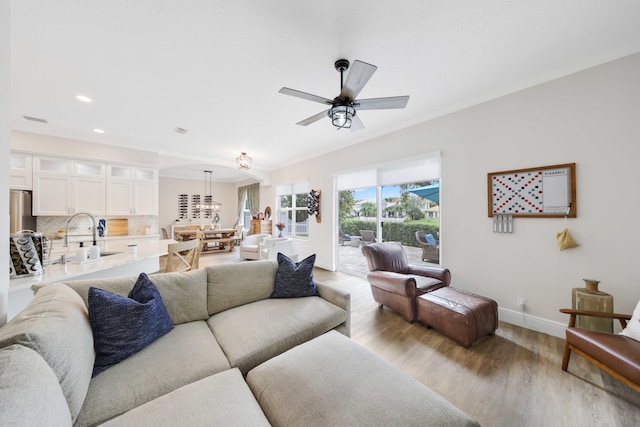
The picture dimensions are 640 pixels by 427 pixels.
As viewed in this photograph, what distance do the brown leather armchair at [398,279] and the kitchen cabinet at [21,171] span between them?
221 inches

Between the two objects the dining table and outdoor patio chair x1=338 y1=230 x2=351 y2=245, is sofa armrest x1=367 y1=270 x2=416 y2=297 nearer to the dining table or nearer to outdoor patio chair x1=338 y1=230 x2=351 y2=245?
outdoor patio chair x1=338 y1=230 x2=351 y2=245

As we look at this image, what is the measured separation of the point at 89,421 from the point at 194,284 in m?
0.99

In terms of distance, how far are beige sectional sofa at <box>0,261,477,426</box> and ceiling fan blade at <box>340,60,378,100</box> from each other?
1959mm

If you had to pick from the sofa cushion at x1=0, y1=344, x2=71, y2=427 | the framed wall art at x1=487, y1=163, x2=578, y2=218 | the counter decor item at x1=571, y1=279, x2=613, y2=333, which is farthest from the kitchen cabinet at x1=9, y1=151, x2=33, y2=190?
the counter decor item at x1=571, y1=279, x2=613, y2=333

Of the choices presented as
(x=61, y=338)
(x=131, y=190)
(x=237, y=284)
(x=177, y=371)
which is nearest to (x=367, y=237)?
(x=237, y=284)

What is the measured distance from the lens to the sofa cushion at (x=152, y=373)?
101 centimetres

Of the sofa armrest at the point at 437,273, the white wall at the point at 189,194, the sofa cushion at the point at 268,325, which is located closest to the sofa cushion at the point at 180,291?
the sofa cushion at the point at 268,325

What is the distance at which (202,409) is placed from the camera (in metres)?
0.96

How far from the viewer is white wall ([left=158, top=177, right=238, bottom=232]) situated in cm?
775

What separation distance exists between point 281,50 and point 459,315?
3.00 metres

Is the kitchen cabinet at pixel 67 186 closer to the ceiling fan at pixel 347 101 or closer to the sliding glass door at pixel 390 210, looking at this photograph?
the ceiling fan at pixel 347 101

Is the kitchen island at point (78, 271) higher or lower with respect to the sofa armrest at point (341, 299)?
higher

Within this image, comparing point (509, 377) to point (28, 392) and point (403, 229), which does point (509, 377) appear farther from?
point (28, 392)

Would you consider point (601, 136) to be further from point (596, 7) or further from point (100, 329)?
point (100, 329)
